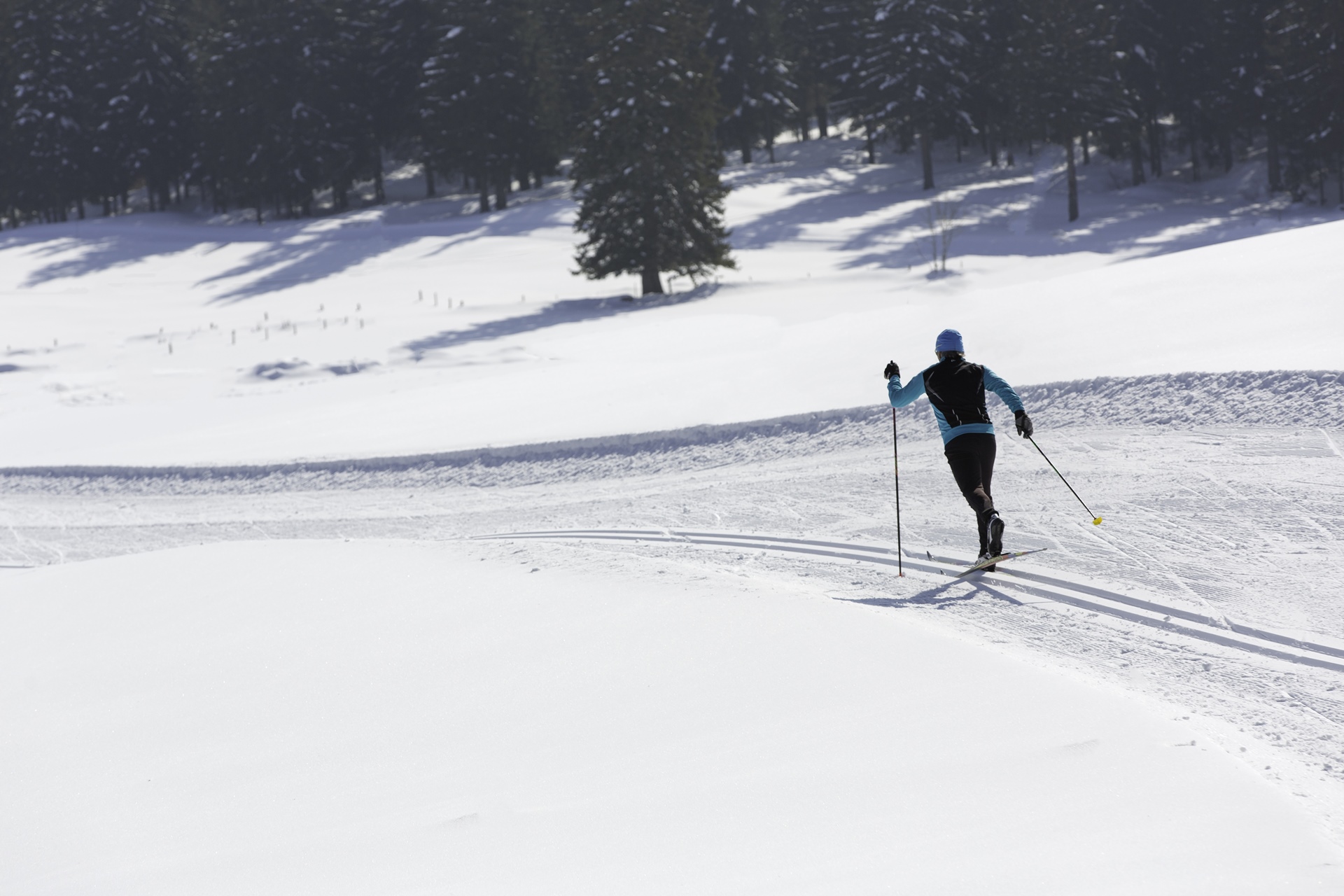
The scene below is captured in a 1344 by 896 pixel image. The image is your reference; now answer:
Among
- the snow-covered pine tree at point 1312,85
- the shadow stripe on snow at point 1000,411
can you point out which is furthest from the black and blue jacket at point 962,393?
the snow-covered pine tree at point 1312,85

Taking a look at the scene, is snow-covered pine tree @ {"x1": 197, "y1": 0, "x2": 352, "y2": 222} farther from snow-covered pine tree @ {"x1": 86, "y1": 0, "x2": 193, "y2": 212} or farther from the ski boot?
the ski boot

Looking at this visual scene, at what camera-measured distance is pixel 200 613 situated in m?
8.57

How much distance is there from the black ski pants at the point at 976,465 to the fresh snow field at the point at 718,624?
1.83ft

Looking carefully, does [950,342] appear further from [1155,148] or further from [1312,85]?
[1155,148]

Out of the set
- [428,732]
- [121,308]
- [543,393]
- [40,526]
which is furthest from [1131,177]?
[428,732]

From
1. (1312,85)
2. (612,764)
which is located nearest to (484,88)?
(1312,85)

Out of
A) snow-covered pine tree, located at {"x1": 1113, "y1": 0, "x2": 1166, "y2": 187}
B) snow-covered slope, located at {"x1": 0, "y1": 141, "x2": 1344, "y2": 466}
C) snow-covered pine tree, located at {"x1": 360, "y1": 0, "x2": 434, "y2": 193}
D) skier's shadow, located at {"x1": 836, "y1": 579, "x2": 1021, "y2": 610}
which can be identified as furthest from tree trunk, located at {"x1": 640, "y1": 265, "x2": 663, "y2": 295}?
snow-covered pine tree, located at {"x1": 360, "y1": 0, "x2": 434, "y2": 193}

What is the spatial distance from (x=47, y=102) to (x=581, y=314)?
43.9 meters

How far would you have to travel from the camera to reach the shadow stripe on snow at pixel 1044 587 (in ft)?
19.4

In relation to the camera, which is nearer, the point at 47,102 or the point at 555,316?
the point at 555,316

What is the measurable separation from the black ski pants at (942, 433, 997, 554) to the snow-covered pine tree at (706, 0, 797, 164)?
51.3 m

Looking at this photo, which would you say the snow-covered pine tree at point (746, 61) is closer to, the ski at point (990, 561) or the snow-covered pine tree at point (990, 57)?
the snow-covered pine tree at point (990, 57)

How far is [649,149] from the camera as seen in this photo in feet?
98.3

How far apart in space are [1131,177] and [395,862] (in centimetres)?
5244
